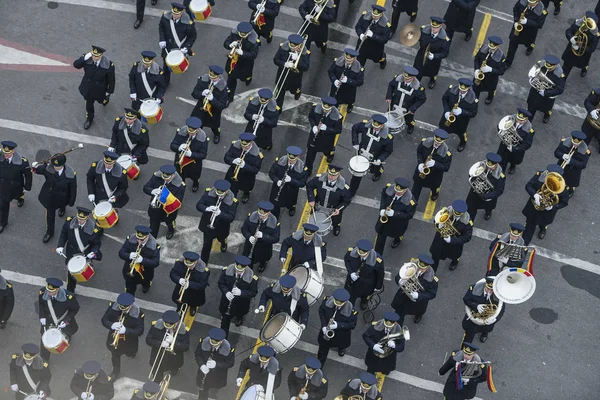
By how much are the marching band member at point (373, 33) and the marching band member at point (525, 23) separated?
2550 mm

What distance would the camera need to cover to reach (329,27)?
A: 106ft

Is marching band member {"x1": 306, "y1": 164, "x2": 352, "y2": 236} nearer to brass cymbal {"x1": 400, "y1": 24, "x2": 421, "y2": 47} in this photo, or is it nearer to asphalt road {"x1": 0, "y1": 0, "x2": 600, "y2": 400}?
asphalt road {"x1": 0, "y1": 0, "x2": 600, "y2": 400}

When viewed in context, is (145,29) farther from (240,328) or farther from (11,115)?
(240,328)

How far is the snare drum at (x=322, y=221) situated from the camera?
27.0 meters

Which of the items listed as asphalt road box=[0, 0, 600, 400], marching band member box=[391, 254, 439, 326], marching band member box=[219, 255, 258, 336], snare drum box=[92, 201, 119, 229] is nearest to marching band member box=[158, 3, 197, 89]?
asphalt road box=[0, 0, 600, 400]

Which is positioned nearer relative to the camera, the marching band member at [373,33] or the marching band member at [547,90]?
the marching band member at [547,90]

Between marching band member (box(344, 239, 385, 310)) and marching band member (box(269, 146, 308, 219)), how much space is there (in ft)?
5.97

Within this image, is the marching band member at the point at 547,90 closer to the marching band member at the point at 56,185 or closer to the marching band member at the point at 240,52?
the marching band member at the point at 240,52

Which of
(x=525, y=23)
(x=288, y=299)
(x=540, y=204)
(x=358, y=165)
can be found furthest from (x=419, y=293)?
(x=525, y=23)

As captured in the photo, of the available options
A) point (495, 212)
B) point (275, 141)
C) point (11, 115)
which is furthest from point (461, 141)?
point (11, 115)

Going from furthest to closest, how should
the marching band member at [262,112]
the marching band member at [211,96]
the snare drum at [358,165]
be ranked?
the marching band member at [211,96], the marching band member at [262,112], the snare drum at [358,165]

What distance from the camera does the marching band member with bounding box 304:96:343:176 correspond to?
2847 cm

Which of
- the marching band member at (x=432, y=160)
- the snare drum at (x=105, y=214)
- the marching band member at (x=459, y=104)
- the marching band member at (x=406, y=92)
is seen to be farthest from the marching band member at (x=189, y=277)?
the marching band member at (x=459, y=104)

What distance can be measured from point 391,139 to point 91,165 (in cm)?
551
